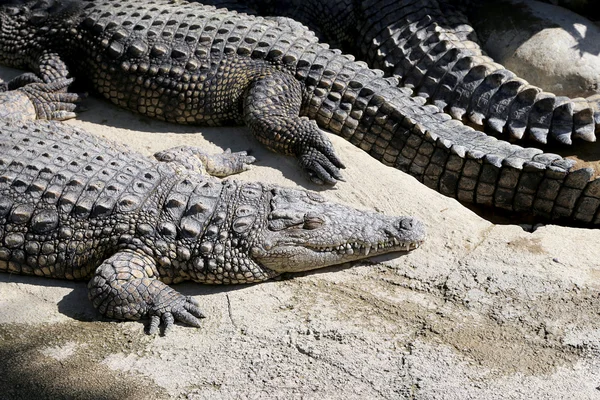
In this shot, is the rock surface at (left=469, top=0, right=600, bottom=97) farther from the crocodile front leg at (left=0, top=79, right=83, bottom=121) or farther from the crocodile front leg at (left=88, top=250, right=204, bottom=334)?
the crocodile front leg at (left=88, top=250, right=204, bottom=334)

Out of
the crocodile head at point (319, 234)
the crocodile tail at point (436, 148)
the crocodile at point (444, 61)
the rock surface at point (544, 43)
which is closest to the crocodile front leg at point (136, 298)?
the crocodile head at point (319, 234)

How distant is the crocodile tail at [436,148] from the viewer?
5.44 metres

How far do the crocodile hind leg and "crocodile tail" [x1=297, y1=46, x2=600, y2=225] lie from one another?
20 centimetres

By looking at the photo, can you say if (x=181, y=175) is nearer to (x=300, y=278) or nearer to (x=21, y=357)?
(x=300, y=278)

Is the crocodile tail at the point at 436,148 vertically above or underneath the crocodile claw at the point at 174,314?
above

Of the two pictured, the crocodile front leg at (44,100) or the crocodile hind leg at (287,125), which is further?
the crocodile front leg at (44,100)

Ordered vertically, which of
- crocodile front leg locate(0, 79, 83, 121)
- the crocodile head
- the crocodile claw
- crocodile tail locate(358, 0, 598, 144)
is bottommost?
the crocodile claw

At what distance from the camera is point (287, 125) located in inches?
229

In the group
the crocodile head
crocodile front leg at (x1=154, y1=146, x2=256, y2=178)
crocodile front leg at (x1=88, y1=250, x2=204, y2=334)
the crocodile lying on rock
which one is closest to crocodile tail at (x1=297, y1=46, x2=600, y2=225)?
crocodile front leg at (x1=154, y1=146, x2=256, y2=178)

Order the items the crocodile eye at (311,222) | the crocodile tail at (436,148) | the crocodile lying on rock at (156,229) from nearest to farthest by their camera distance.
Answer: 1. the crocodile lying on rock at (156,229)
2. the crocodile eye at (311,222)
3. the crocodile tail at (436,148)

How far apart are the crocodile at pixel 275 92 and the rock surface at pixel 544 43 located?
1.39 metres

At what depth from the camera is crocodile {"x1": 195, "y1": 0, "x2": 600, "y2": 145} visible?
607 cm

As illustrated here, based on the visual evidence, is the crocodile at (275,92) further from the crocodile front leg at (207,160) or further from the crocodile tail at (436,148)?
the crocodile front leg at (207,160)

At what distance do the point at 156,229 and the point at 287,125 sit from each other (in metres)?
1.61
